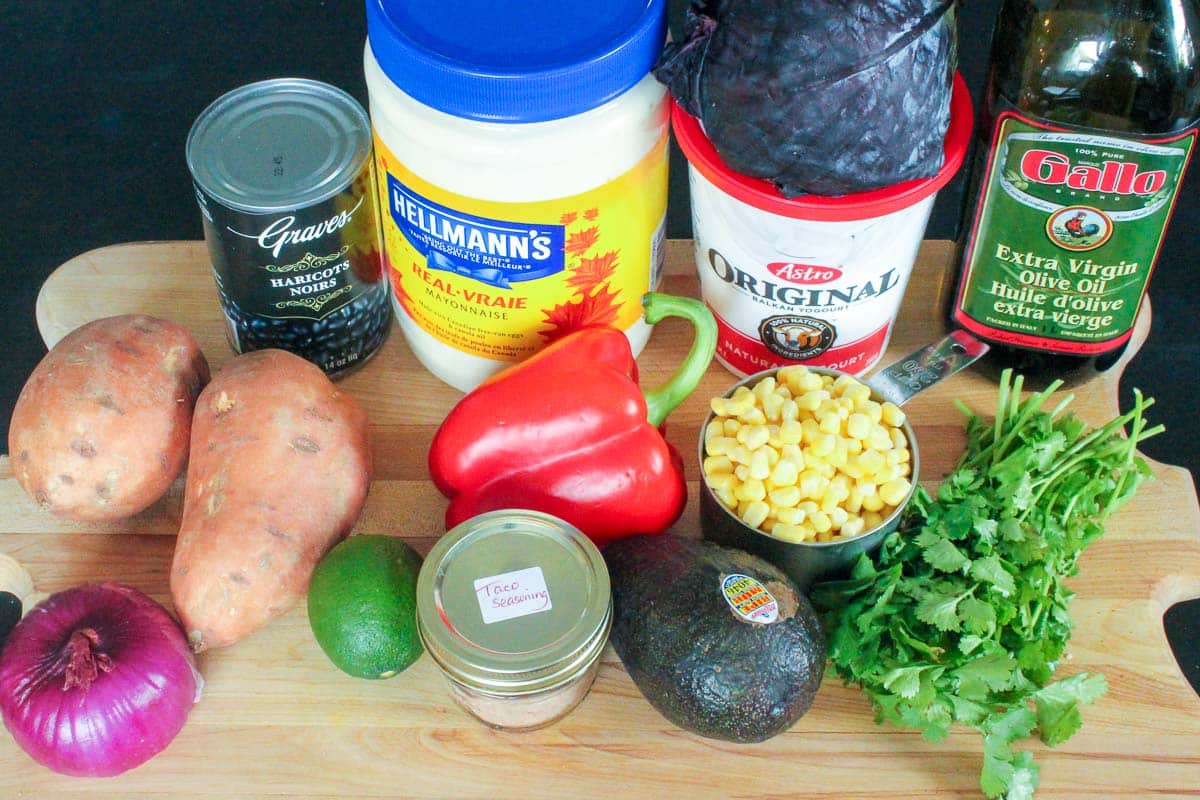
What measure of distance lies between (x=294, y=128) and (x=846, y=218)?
52 centimetres

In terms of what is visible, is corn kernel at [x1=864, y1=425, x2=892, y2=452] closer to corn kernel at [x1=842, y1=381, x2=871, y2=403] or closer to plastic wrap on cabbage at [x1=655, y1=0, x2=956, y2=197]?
corn kernel at [x1=842, y1=381, x2=871, y2=403]

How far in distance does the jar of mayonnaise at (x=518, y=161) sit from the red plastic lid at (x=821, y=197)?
0.14ft

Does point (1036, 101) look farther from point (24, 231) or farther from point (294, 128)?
point (24, 231)

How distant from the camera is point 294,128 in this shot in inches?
50.6

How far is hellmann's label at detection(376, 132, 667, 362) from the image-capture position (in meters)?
1.21

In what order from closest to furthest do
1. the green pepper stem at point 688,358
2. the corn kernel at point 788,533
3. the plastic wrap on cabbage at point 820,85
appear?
the plastic wrap on cabbage at point 820,85 → the corn kernel at point 788,533 → the green pepper stem at point 688,358

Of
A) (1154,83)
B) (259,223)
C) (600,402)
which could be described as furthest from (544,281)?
(1154,83)

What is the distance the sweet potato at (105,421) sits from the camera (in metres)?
1.21

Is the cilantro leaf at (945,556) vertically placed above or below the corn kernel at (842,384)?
below

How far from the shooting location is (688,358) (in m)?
1.32

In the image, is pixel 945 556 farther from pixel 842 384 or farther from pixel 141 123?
pixel 141 123

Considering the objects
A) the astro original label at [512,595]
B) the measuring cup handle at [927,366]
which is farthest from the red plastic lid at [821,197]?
the astro original label at [512,595]

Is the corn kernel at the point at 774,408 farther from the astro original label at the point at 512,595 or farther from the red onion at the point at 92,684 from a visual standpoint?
the red onion at the point at 92,684

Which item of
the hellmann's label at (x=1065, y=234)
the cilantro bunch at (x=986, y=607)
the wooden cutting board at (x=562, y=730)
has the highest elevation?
the hellmann's label at (x=1065, y=234)
